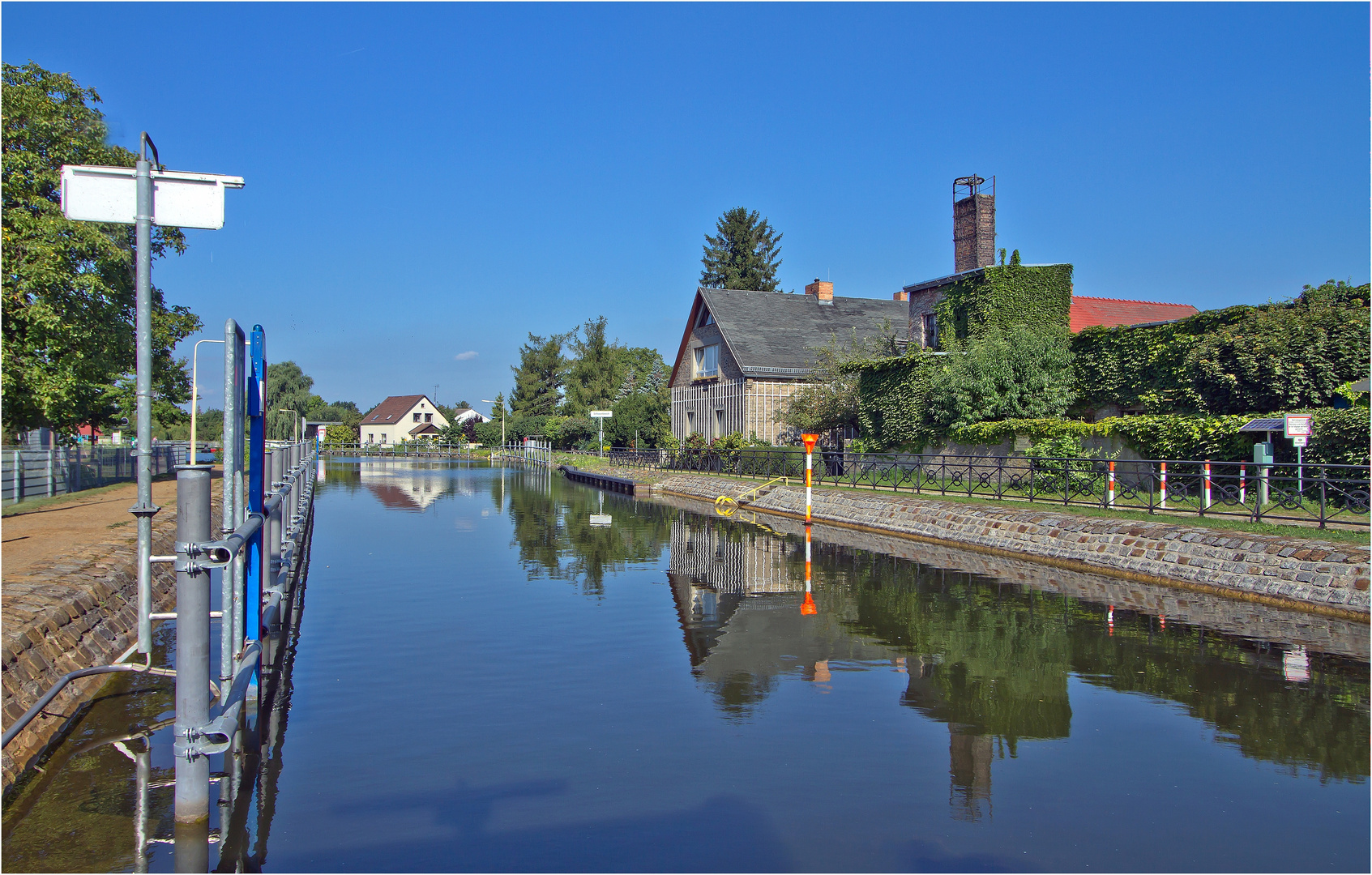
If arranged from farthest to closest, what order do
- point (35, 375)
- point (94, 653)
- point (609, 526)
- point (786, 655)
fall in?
1. point (609, 526)
2. point (35, 375)
3. point (786, 655)
4. point (94, 653)

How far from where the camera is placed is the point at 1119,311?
3575 cm

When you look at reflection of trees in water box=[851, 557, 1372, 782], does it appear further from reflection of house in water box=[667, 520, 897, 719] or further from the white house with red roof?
the white house with red roof

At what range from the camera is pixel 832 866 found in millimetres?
5121

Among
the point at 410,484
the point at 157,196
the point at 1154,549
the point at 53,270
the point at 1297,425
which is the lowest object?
the point at 410,484

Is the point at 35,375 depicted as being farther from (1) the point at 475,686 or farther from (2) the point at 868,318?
(2) the point at 868,318

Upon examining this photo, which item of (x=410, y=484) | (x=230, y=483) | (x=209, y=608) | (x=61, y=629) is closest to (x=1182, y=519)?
(x=230, y=483)

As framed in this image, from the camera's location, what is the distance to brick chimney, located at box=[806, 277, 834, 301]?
162 feet

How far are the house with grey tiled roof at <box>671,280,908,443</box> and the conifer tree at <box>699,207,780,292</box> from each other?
2373 centimetres

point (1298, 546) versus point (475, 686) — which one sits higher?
point (1298, 546)

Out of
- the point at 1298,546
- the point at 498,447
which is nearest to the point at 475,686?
the point at 1298,546

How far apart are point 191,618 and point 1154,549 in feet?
46.7

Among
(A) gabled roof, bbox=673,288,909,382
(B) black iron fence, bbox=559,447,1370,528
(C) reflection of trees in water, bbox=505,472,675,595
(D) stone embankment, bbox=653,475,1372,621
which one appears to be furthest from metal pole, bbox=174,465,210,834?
(A) gabled roof, bbox=673,288,909,382

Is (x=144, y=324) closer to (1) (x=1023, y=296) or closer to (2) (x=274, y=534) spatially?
(2) (x=274, y=534)

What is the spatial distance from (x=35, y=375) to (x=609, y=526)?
43.4 ft
